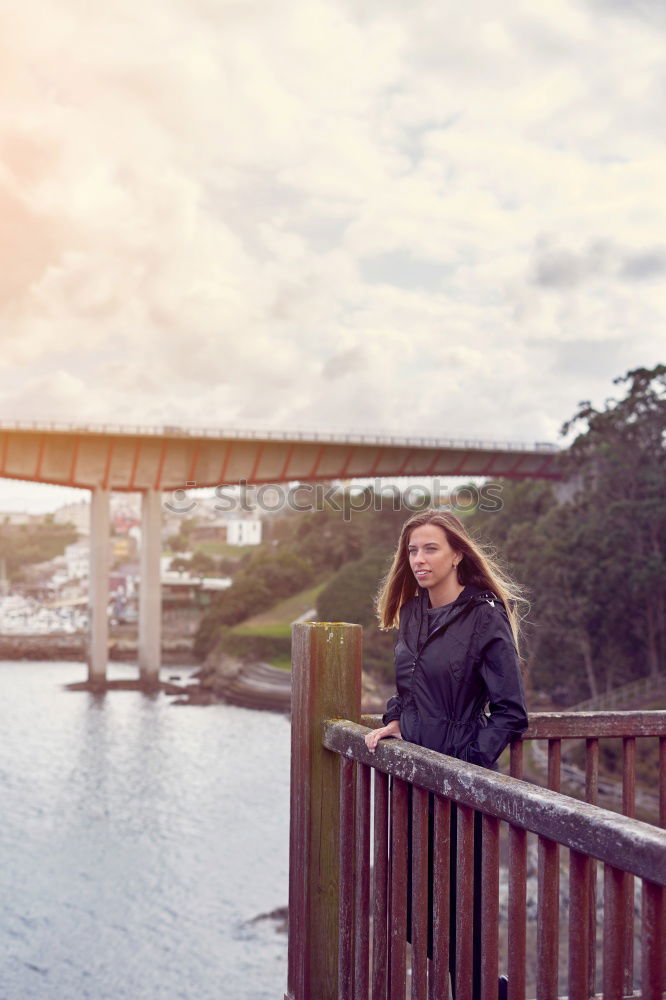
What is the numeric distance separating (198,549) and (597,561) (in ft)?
185

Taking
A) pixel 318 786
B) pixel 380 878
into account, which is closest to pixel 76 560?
pixel 318 786

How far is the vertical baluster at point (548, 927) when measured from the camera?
2025mm

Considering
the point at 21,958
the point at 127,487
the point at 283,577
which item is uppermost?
the point at 127,487

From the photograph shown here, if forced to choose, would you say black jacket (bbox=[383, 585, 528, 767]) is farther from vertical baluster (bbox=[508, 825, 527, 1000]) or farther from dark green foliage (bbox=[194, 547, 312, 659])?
dark green foliage (bbox=[194, 547, 312, 659])

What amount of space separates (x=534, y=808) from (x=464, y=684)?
0.83 metres

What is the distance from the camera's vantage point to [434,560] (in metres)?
3.06

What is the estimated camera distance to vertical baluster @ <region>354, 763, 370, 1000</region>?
2791 mm

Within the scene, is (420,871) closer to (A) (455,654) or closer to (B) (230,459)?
(A) (455,654)

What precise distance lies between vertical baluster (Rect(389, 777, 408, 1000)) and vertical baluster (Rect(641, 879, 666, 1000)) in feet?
2.79

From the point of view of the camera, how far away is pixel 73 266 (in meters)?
38.8

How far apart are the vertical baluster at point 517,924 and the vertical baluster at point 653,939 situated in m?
0.35

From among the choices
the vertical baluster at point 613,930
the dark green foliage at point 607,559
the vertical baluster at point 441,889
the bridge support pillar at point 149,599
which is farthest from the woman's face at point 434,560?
the bridge support pillar at point 149,599

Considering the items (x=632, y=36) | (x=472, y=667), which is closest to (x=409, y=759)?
(x=472, y=667)

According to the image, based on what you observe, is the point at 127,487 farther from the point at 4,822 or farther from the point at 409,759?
the point at 409,759
